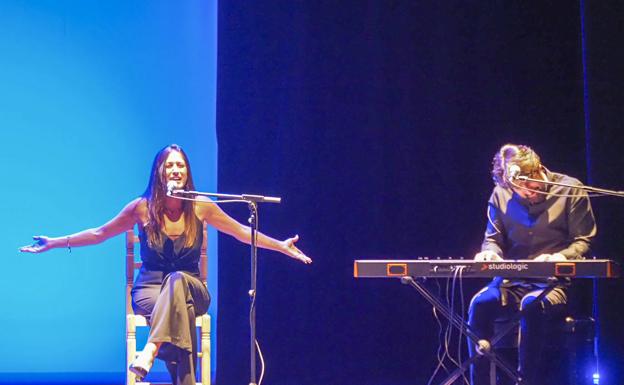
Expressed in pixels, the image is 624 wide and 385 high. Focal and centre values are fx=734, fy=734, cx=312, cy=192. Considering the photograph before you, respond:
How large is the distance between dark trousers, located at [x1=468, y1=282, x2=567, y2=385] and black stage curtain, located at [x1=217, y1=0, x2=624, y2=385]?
3.87ft

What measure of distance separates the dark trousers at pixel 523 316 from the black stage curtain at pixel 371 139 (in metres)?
1.18

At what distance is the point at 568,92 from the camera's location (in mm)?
4941

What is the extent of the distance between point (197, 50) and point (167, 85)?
1.03 ft

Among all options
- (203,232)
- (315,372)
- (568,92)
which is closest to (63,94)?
(203,232)

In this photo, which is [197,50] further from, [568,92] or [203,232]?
[568,92]

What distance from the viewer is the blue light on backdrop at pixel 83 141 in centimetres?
480

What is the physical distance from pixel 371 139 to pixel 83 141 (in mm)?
1916

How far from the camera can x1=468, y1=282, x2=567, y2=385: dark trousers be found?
11.2 feet

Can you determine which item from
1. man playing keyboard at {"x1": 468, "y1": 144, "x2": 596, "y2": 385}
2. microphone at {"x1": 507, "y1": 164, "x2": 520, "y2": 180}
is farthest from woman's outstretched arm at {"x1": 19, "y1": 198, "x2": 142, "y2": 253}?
microphone at {"x1": 507, "y1": 164, "x2": 520, "y2": 180}

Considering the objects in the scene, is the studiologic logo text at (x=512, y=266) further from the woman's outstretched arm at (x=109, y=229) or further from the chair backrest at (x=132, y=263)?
the woman's outstretched arm at (x=109, y=229)

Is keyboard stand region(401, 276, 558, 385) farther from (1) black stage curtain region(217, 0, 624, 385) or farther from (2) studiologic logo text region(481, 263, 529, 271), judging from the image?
(1) black stage curtain region(217, 0, 624, 385)

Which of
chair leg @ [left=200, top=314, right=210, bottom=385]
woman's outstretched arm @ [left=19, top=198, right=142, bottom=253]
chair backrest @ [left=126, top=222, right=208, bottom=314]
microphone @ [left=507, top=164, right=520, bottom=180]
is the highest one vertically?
microphone @ [left=507, top=164, right=520, bottom=180]

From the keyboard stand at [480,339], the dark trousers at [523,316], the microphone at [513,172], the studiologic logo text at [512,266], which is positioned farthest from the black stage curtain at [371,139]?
the studiologic logo text at [512,266]

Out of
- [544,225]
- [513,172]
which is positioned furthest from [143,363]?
[544,225]
